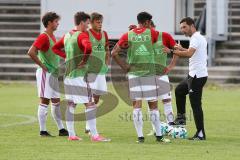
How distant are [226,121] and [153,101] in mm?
4490

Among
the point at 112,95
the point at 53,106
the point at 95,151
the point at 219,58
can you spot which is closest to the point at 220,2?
the point at 219,58

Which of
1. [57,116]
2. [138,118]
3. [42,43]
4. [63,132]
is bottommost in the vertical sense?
[63,132]

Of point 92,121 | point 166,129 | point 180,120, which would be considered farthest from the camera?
point 180,120

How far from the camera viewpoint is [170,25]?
98.9ft

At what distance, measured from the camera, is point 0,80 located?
3123 centimetres

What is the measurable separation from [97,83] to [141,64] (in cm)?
132

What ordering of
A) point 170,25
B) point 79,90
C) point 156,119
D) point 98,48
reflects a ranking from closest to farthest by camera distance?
point 156,119 → point 79,90 → point 98,48 → point 170,25

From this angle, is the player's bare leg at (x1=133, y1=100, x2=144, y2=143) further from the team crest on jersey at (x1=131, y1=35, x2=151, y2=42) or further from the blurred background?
the blurred background

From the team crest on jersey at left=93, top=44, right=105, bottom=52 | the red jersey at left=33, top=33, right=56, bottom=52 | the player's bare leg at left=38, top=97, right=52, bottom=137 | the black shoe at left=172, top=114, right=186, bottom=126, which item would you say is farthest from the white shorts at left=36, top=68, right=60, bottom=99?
the black shoe at left=172, top=114, right=186, bottom=126

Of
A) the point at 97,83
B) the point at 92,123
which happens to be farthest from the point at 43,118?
the point at 92,123

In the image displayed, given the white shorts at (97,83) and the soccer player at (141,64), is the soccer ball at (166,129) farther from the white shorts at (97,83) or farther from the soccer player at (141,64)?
the white shorts at (97,83)

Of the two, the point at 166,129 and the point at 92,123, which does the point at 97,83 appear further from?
the point at 166,129

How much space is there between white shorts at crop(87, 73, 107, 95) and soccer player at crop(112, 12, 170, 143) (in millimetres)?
812

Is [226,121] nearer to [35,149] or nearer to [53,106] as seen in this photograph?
[53,106]
